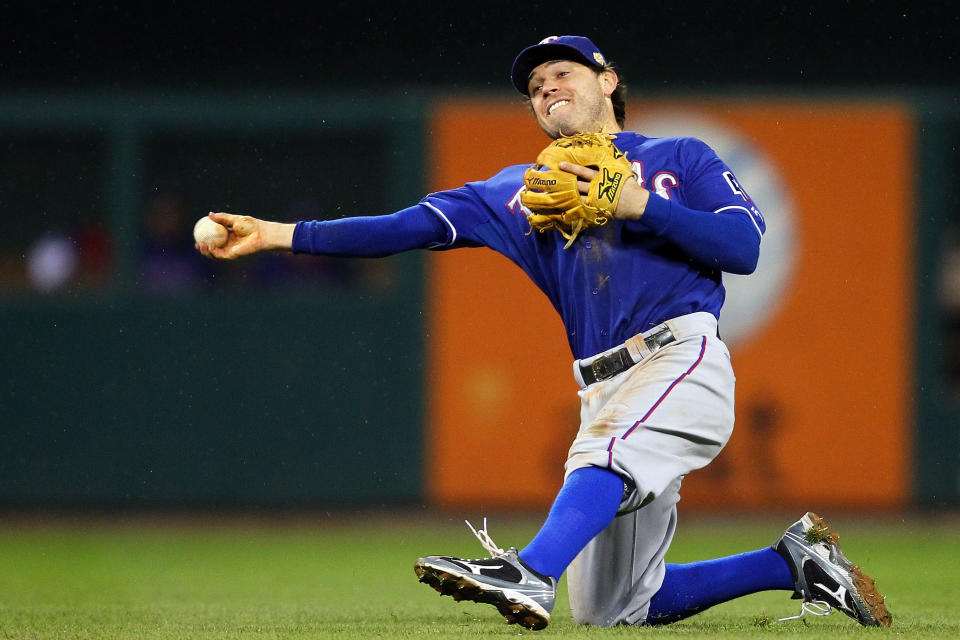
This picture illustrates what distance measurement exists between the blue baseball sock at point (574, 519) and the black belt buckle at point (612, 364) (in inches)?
14.5

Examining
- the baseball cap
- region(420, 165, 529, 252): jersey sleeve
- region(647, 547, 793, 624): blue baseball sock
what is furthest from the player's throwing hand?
region(647, 547, 793, 624): blue baseball sock

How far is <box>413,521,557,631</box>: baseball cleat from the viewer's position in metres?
3.41

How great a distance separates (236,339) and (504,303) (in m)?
1.91

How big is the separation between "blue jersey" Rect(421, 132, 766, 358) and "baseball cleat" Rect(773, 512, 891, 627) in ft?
2.43

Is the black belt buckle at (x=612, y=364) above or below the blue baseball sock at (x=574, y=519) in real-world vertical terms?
above

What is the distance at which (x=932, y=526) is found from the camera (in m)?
9.18

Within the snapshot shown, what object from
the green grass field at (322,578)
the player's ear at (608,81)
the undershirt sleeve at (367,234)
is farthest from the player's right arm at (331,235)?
the green grass field at (322,578)

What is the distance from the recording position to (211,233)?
4.18m

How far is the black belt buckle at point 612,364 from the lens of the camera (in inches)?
158

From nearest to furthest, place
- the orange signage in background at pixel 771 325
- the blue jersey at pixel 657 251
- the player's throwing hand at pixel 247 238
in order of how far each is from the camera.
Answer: the blue jersey at pixel 657 251
the player's throwing hand at pixel 247 238
the orange signage in background at pixel 771 325

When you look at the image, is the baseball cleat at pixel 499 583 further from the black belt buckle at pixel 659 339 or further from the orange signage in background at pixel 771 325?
the orange signage in background at pixel 771 325

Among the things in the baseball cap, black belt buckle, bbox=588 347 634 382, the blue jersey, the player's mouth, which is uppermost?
the baseball cap

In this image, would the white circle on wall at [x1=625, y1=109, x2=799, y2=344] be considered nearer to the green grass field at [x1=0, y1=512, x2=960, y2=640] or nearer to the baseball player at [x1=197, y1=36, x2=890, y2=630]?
the green grass field at [x1=0, y1=512, x2=960, y2=640]

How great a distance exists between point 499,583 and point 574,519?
1.00ft
